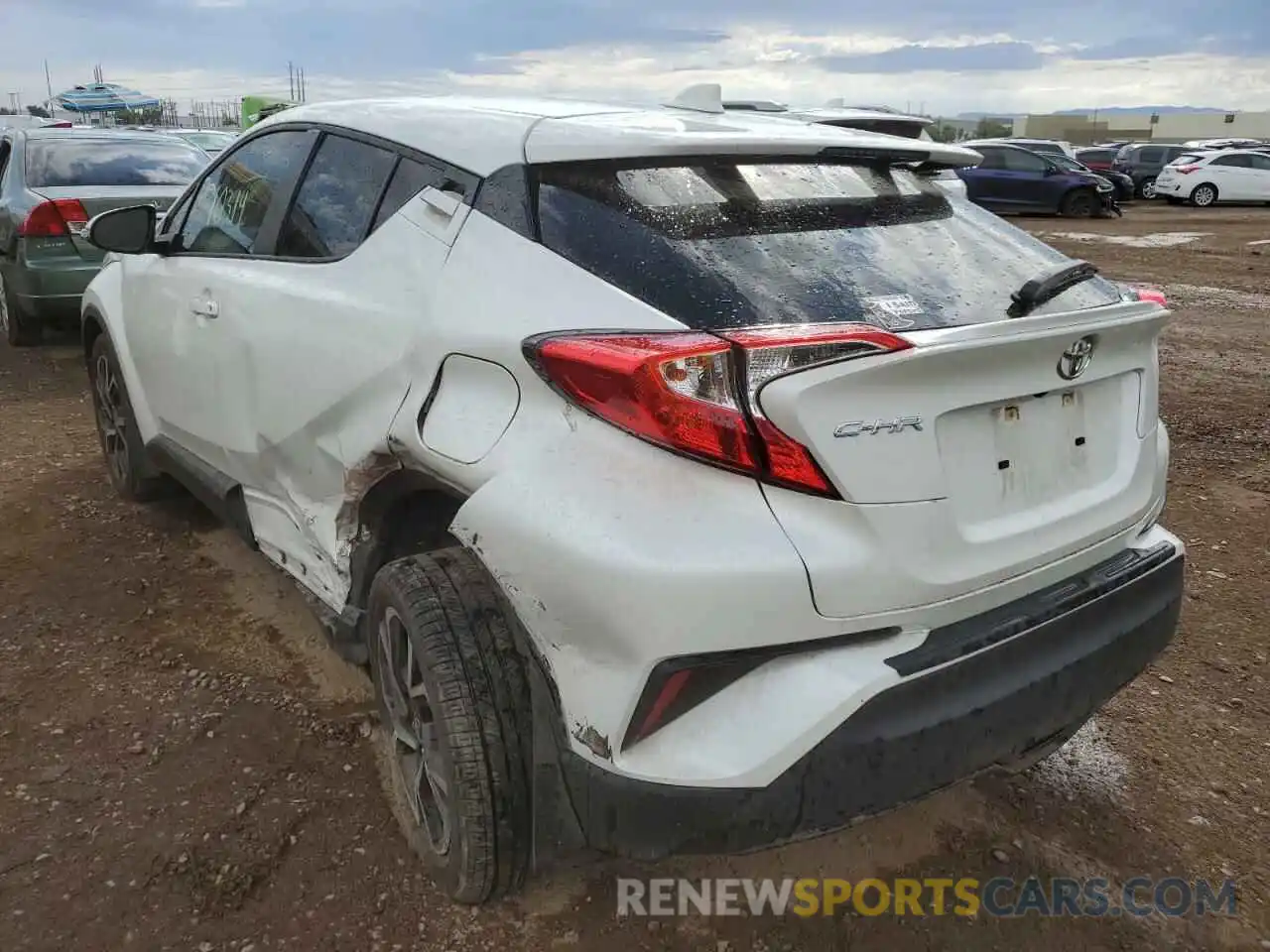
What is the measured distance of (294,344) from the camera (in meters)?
2.59

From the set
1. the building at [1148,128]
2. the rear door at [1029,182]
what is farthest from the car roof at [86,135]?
the building at [1148,128]

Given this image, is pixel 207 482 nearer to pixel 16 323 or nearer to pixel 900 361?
pixel 900 361

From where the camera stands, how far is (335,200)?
2680 millimetres

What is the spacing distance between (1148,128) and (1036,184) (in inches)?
2154

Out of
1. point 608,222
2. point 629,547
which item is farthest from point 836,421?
point 608,222

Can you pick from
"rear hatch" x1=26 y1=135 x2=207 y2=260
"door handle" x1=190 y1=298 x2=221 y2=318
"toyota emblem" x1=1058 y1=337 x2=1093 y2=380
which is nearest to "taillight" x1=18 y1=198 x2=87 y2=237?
"rear hatch" x1=26 y1=135 x2=207 y2=260

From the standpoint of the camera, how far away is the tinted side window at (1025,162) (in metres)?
20.2

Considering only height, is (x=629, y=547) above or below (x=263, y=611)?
above

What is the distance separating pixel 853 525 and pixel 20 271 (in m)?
7.05

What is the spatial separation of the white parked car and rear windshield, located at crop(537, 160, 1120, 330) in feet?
82.4

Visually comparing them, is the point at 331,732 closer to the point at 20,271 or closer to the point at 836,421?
the point at 836,421

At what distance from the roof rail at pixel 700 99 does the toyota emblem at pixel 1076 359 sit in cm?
115

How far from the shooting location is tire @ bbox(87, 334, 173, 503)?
13.5ft

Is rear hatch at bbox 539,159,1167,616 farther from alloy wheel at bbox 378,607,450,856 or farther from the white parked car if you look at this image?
the white parked car
